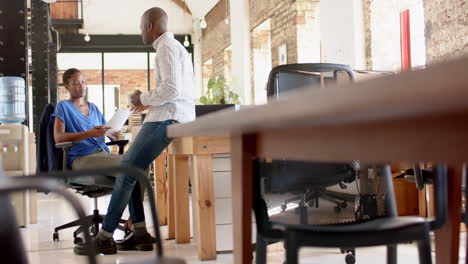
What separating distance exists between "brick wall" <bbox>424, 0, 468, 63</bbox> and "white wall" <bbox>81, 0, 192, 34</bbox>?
9.73 meters

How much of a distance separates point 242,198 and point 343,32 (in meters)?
5.29

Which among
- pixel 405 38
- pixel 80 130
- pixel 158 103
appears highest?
pixel 405 38

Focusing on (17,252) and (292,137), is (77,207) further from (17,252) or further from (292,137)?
(292,137)

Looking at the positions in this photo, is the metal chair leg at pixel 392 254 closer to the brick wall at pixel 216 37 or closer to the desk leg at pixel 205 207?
the desk leg at pixel 205 207

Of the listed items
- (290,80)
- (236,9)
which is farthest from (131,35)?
(290,80)

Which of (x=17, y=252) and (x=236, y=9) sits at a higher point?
(x=236, y=9)

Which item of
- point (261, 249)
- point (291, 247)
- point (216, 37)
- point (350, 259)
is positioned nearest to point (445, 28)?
point (350, 259)

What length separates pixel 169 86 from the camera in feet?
10.3

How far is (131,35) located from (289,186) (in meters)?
12.7

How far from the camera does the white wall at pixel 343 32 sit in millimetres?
6207

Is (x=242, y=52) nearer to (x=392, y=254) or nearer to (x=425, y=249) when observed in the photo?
(x=392, y=254)

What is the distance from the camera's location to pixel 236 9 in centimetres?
1020

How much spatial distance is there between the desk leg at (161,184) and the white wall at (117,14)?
31.8ft

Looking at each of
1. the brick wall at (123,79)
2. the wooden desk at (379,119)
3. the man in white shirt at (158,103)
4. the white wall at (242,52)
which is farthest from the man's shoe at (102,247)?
the brick wall at (123,79)
